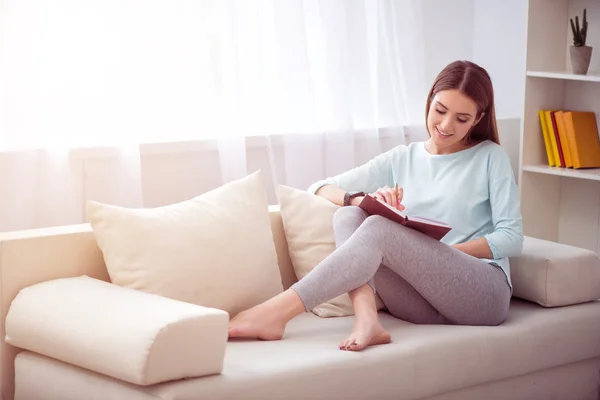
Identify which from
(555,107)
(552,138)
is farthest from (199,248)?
(555,107)

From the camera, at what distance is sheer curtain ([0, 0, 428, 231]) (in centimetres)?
310

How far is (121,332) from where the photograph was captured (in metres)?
2.17

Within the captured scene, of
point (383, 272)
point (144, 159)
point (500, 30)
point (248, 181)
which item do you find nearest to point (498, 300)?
point (383, 272)

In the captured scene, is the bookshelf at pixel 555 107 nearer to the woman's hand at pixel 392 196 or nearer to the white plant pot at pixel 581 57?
the white plant pot at pixel 581 57

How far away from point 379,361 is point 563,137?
74.8 inches

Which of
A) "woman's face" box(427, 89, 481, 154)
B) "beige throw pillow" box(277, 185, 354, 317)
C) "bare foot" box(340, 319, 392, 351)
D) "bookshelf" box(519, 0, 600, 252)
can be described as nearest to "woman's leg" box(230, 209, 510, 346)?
"bare foot" box(340, 319, 392, 351)

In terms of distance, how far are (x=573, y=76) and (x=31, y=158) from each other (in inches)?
83.7

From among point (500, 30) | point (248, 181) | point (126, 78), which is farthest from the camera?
point (500, 30)

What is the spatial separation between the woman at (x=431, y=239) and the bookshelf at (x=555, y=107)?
106 cm

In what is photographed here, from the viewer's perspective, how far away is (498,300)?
2.72 meters

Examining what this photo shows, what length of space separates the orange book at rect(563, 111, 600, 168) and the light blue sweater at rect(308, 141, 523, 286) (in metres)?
1.09

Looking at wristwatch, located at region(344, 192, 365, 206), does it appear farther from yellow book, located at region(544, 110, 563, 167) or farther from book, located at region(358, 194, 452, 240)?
yellow book, located at region(544, 110, 563, 167)

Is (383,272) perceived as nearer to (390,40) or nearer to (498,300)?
(498,300)

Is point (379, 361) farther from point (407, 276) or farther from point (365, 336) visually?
point (407, 276)
